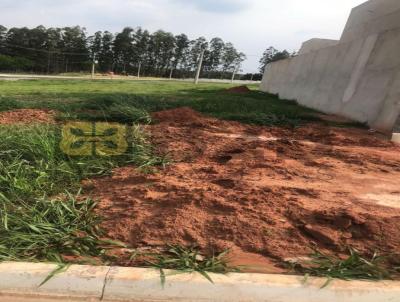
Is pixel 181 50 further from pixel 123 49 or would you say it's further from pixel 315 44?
pixel 315 44

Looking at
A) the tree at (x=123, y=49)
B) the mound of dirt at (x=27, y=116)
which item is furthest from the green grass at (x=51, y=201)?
the tree at (x=123, y=49)

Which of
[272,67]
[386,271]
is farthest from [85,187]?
[272,67]

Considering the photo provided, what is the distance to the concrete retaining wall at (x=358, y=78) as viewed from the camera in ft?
26.9

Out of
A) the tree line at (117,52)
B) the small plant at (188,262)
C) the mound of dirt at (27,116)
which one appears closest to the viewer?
the small plant at (188,262)

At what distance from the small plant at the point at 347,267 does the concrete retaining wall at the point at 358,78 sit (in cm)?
508

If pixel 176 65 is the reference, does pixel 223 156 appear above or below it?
above

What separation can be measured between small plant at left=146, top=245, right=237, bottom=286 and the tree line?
206 ft

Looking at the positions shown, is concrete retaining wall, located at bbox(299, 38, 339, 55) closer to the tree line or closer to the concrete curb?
the concrete curb

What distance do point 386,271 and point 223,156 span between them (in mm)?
2642

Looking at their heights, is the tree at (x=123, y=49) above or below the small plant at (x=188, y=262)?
below

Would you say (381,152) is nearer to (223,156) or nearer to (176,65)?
(223,156)

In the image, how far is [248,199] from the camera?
153 inches

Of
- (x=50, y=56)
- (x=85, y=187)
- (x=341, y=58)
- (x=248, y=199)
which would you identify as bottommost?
(x=50, y=56)

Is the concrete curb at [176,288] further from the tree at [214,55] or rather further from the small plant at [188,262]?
the tree at [214,55]
